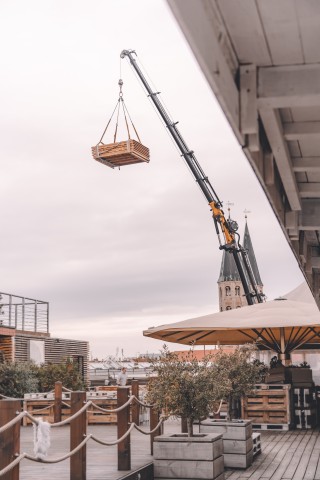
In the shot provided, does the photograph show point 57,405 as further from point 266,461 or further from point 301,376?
point 266,461

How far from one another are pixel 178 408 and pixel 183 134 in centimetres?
2413

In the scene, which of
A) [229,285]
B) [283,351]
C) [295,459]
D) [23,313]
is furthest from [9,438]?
[229,285]

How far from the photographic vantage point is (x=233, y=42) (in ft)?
8.39

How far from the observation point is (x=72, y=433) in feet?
23.8

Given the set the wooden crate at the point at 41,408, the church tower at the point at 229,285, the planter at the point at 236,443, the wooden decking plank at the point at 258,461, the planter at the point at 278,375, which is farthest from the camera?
the church tower at the point at 229,285

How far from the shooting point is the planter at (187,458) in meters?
8.22

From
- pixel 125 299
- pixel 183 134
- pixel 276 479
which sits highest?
pixel 183 134

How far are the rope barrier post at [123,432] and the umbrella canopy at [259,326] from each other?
12.6 ft

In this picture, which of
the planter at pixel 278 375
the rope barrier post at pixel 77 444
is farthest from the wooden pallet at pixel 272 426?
the rope barrier post at pixel 77 444

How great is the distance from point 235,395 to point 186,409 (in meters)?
2.39

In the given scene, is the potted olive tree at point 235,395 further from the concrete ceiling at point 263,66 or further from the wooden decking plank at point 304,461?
the concrete ceiling at point 263,66

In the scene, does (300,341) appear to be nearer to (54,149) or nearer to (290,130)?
(290,130)

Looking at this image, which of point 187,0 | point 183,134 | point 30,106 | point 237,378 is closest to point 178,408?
point 237,378

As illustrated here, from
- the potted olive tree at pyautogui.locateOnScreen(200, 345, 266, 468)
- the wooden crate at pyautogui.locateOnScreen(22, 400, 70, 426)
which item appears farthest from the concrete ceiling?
the wooden crate at pyautogui.locateOnScreen(22, 400, 70, 426)
